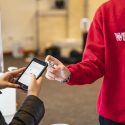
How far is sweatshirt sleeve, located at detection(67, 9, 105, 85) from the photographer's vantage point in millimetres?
1362

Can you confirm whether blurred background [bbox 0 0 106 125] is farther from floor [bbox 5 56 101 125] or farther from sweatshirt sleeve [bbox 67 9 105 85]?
sweatshirt sleeve [bbox 67 9 105 85]

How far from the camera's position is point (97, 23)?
1371mm

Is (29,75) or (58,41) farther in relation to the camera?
(58,41)

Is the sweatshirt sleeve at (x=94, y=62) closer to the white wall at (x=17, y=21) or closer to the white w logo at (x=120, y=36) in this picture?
the white w logo at (x=120, y=36)

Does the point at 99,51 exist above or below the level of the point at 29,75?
above

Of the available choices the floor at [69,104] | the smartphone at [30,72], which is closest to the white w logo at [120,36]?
the smartphone at [30,72]

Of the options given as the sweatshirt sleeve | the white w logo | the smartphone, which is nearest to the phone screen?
the smartphone

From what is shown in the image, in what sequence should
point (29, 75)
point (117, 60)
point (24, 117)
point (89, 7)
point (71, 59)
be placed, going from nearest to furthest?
1. point (24, 117)
2. point (117, 60)
3. point (29, 75)
4. point (71, 59)
5. point (89, 7)

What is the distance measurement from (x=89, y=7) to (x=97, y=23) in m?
4.51

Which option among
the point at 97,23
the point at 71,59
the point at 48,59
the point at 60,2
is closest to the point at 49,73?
the point at 48,59

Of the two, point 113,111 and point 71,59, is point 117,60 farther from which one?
point 71,59

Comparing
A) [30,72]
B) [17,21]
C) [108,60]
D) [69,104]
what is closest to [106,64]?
[108,60]

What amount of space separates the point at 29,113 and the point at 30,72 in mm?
291

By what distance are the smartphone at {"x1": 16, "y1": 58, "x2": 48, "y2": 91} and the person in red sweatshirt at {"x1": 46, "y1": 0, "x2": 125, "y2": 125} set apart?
8 centimetres
